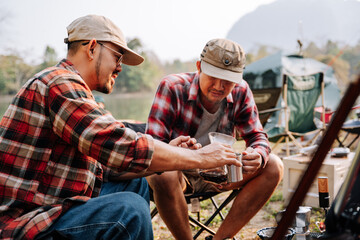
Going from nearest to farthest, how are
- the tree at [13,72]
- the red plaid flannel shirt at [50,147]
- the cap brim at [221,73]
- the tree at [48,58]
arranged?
1. the red plaid flannel shirt at [50,147]
2. the cap brim at [221,73]
3. the tree at [13,72]
4. the tree at [48,58]

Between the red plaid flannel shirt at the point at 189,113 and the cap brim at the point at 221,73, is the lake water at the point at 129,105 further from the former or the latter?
the cap brim at the point at 221,73

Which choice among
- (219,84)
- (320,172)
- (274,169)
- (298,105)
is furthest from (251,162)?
(298,105)

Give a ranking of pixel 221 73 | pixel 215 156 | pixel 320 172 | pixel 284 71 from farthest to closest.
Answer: pixel 284 71
pixel 320 172
pixel 221 73
pixel 215 156

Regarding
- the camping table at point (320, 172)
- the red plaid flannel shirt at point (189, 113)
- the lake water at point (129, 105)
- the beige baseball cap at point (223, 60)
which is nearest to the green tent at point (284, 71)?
the lake water at point (129, 105)

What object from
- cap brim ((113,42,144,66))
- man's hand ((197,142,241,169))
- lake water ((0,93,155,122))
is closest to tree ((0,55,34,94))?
lake water ((0,93,155,122))

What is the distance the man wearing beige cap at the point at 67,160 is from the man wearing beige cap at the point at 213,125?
59cm

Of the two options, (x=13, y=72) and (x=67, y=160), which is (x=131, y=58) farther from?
(x=13, y=72)

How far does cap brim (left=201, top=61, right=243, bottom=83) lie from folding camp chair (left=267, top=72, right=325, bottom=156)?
3.20 meters

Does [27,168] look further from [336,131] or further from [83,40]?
[336,131]

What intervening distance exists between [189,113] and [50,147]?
114 cm

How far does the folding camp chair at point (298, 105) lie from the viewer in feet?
17.3

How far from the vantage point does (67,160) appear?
4.75 feet

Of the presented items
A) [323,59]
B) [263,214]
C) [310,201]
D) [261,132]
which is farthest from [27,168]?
[323,59]

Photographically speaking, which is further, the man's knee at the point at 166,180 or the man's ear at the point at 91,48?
the man's knee at the point at 166,180
